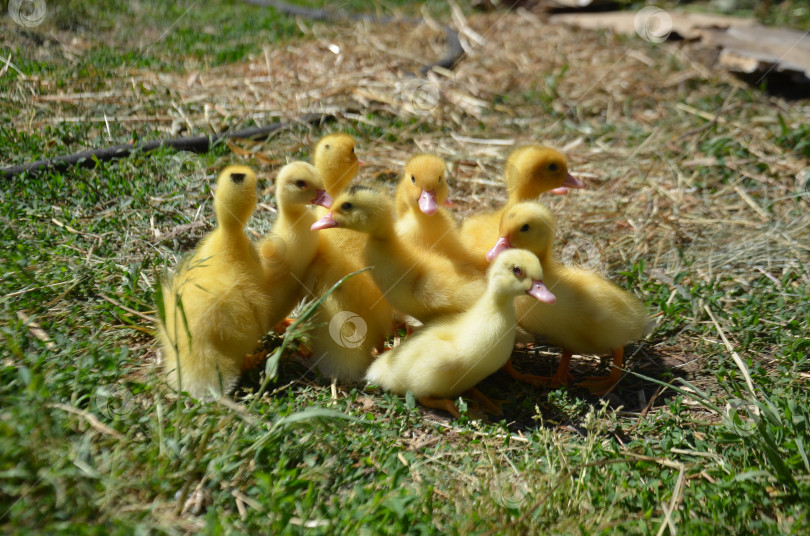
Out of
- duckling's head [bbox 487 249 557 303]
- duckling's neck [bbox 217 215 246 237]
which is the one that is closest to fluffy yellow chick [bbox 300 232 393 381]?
duckling's neck [bbox 217 215 246 237]

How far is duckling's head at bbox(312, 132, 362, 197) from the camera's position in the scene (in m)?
3.82

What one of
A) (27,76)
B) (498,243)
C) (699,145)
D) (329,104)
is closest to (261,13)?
(329,104)

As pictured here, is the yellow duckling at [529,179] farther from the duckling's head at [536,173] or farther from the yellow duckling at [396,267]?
the yellow duckling at [396,267]

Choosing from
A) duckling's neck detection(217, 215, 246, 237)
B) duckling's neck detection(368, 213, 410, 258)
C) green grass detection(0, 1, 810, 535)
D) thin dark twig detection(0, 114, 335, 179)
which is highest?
thin dark twig detection(0, 114, 335, 179)

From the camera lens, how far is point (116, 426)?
8.45ft

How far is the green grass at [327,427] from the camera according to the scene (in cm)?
234

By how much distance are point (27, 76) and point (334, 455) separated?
436 centimetres

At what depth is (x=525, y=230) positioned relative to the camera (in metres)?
3.23

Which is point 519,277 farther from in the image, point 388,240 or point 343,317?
point 343,317

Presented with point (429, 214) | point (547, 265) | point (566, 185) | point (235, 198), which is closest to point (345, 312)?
point (429, 214)

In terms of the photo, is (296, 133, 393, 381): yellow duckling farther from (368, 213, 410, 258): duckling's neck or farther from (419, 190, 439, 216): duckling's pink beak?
(419, 190, 439, 216): duckling's pink beak

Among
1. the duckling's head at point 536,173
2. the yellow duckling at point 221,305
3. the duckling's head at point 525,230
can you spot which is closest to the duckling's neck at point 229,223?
the yellow duckling at point 221,305

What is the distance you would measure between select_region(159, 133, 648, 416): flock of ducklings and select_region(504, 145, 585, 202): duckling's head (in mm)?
354

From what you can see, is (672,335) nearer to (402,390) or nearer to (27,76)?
(402,390)
